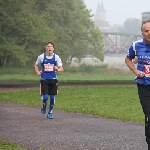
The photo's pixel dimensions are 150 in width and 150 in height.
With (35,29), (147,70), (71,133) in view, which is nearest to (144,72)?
(147,70)

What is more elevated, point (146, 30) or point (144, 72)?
point (146, 30)

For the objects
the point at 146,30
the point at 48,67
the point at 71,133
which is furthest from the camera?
the point at 48,67

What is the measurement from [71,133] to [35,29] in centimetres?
3501

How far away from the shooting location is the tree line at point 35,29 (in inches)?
1642

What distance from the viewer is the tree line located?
41.7 meters

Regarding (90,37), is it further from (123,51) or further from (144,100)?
(144,100)

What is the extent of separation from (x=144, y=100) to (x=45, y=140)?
89.7 inches

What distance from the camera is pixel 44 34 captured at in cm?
4438

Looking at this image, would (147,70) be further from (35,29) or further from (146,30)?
(35,29)

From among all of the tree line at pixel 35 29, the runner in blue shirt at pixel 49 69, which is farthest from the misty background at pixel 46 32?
the runner in blue shirt at pixel 49 69

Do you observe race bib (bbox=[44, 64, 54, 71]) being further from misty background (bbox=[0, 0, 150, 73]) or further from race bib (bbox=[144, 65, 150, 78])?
misty background (bbox=[0, 0, 150, 73])

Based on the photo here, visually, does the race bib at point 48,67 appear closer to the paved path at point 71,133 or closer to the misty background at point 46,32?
the paved path at point 71,133

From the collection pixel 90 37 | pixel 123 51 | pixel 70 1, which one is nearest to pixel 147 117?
pixel 70 1

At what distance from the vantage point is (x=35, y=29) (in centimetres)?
4353
